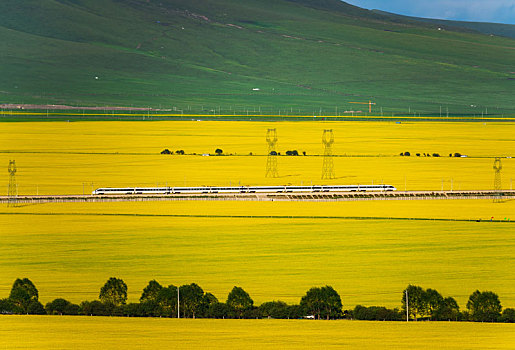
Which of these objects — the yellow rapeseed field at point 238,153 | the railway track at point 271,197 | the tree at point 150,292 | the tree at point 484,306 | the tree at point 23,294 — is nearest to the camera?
the tree at point 484,306

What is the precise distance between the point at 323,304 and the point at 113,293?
882 centimetres

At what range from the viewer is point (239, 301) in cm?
3750

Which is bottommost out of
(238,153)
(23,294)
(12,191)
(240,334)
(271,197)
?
(240,334)

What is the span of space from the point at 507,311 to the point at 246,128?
4069 inches

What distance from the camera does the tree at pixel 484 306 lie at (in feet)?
120

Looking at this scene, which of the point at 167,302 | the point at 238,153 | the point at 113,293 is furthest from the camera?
the point at 238,153

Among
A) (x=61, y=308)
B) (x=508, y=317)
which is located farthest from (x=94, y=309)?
(x=508, y=317)

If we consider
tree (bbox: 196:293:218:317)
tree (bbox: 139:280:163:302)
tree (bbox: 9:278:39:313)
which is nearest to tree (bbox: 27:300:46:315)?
tree (bbox: 9:278:39:313)

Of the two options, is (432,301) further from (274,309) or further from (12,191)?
(12,191)

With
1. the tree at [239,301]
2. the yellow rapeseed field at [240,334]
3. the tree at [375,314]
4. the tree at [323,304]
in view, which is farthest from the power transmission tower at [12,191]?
the tree at [375,314]

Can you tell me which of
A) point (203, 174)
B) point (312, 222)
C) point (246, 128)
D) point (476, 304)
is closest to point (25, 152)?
point (203, 174)

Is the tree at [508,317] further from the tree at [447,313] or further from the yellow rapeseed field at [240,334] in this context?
the tree at [447,313]

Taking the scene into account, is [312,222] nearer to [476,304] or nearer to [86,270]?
[86,270]

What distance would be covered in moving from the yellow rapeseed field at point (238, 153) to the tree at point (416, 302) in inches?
1548
